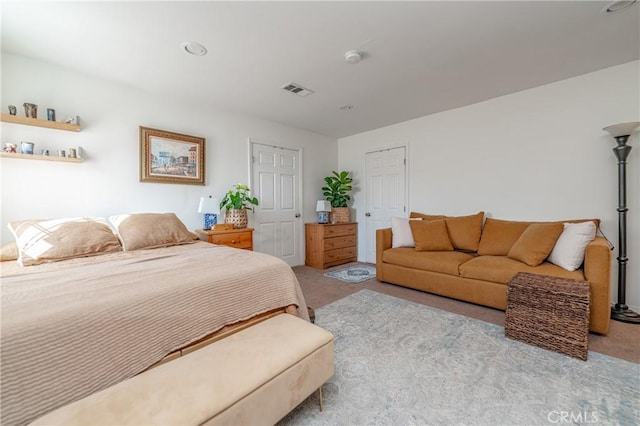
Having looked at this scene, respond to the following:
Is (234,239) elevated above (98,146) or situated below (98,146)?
below

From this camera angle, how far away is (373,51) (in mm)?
2240

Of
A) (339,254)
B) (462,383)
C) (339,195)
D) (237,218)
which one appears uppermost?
(339,195)

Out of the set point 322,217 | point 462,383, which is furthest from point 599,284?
point 322,217

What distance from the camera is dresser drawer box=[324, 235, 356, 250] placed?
437 centimetres

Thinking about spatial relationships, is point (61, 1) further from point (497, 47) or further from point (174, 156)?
point (497, 47)

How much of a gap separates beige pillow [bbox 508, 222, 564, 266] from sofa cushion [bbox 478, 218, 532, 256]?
0.23m

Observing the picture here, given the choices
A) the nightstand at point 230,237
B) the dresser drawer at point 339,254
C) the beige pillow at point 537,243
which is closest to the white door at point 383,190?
the dresser drawer at point 339,254

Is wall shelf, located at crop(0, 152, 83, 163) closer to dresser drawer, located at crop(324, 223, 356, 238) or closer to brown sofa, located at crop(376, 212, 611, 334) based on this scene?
dresser drawer, located at crop(324, 223, 356, 238)

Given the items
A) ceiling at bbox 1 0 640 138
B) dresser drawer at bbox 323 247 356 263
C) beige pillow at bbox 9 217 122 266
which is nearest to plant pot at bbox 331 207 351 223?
dresser drawer at bbox 323 247 356 263

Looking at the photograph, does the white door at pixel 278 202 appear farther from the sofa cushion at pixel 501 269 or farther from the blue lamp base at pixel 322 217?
the sofa cushion at pixel 501 269

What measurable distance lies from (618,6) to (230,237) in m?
3.79

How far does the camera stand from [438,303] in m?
2.77

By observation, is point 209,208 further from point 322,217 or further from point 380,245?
point 380,245

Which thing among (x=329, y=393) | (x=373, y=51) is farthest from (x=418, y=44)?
(x=329, y=393)
